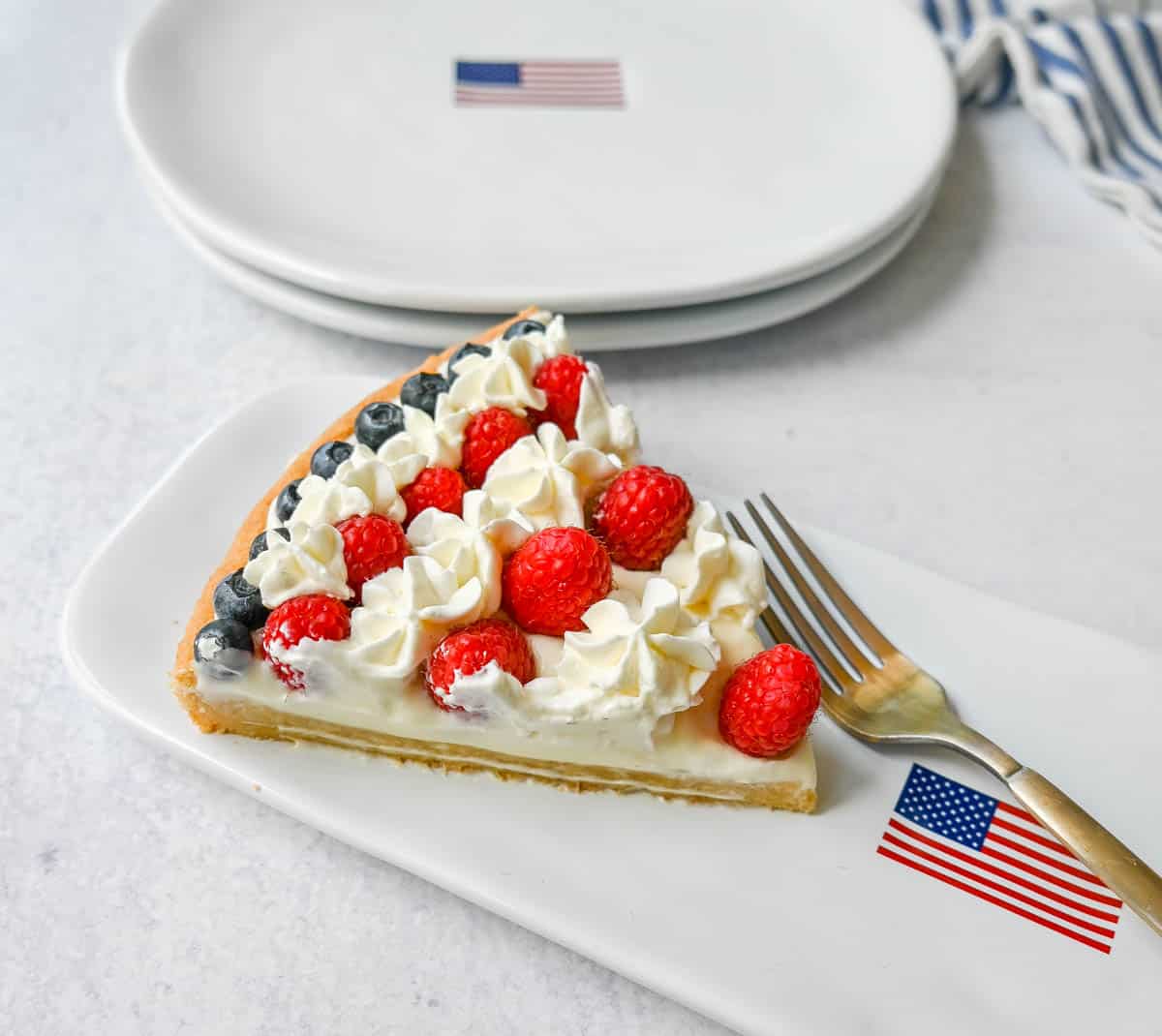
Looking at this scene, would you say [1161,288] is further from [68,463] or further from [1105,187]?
[68,463]

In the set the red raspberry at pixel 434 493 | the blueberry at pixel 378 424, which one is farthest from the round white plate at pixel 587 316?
the red raspberry at pixel 434 493

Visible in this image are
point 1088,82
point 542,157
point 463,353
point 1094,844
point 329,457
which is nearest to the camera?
point 1094,844

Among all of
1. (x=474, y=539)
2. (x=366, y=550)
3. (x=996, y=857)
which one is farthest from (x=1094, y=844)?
(x=366, y=550)

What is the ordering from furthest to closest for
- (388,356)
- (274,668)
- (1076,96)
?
(1076,96)
(388,356)
(274,668)

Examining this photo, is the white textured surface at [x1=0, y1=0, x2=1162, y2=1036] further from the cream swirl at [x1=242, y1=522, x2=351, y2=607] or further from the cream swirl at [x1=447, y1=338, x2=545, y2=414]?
the cream swirl at [x1=447, y1=338, x2=545, y2=414]

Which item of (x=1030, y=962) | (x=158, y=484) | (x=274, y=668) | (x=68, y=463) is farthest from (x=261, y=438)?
(x=1030, y=962)

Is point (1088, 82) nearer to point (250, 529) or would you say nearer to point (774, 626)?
point (774, 626)

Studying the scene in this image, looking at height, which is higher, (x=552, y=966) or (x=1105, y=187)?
(x=1105, y=187)
